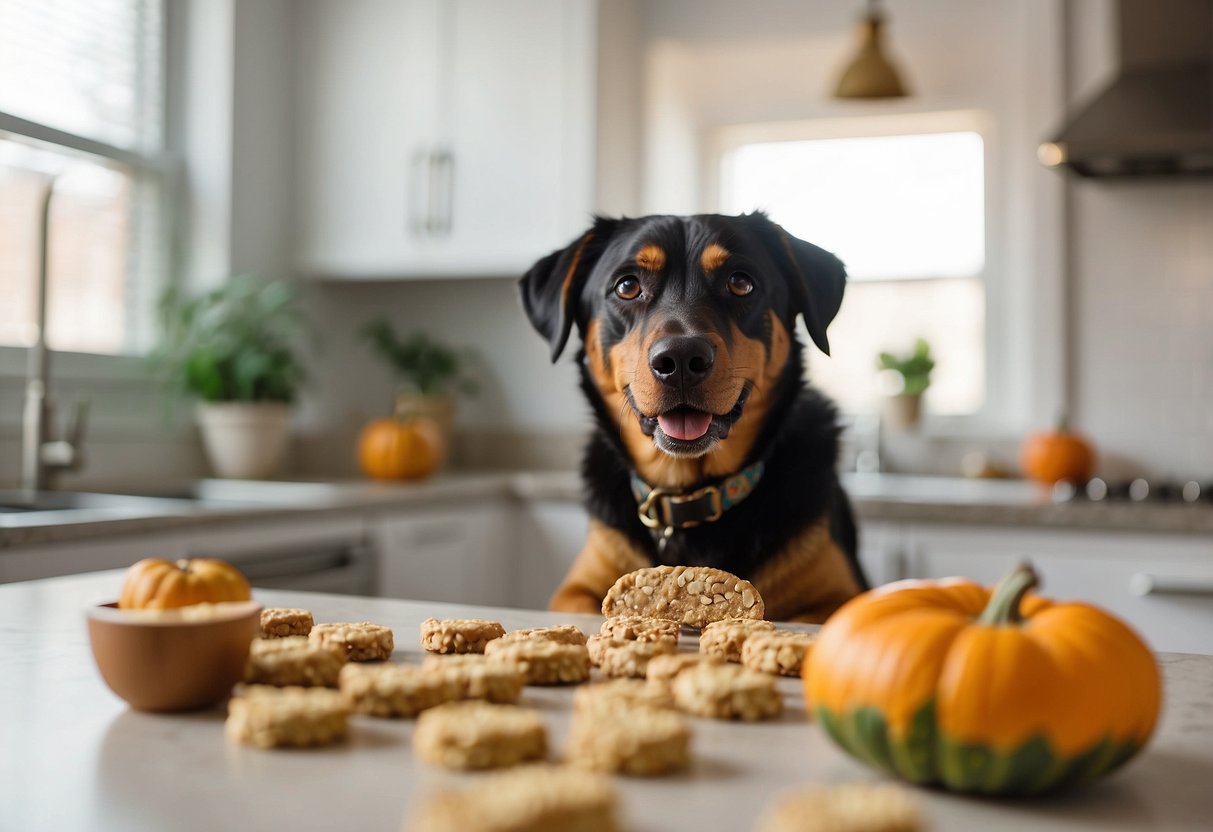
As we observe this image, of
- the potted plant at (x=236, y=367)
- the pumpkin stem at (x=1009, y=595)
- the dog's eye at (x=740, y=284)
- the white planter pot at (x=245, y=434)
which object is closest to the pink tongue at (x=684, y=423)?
the dog's eye at (x=740, y=284)

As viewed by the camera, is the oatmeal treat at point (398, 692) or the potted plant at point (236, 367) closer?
the oatmeal treat at point (398, 692)

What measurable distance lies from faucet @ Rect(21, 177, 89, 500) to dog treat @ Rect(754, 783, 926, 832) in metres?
2.42

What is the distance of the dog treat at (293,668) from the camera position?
698mm

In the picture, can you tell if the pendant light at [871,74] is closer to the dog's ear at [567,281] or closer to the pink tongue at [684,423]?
the dog's ear at [567,281]

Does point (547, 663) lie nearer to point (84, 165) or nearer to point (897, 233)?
point (84, 165)

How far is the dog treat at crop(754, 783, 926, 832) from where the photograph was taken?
0.42m

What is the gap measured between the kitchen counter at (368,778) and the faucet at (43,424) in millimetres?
1986

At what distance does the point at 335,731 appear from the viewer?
1.96ft

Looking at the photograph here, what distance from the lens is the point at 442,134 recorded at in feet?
11.7

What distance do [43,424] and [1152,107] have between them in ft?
9.23

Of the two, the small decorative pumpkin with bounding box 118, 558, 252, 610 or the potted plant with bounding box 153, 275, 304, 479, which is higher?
the potted plant with bounding box 153, 275, 304, 479

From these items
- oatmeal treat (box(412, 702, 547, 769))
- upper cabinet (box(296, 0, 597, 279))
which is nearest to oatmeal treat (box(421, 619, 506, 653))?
oatmeal treat (box(412, 702, 547, 769))

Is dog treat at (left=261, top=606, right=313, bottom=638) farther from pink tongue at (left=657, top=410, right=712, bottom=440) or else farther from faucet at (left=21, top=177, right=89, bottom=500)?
faucet at (left=21, top=177, right=89, bottom=500)

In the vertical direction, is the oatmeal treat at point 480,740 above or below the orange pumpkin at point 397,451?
below
